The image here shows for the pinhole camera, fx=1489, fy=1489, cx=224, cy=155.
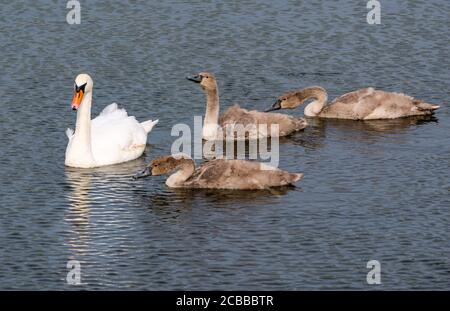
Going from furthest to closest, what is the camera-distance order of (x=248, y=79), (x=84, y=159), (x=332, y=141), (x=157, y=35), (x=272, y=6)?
(x=272, y=6) < (x=157, y=35) < (x=248, y=79) < (x=332, y=141) < (x=84, y=159)

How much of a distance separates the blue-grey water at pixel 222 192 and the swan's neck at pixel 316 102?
38cm

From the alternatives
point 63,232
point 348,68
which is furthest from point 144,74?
point 63,232

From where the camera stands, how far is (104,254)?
1869cm

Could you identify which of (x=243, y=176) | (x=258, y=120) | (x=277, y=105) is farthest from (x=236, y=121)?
(x=243, y=176)

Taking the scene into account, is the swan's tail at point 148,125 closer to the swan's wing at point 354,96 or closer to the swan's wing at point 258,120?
the swan's wing at point 258,120

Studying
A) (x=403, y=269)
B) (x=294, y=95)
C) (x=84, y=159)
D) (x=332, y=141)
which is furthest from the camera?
(x=294, y=95)

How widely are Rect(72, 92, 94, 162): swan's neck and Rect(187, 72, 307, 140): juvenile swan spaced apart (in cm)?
232

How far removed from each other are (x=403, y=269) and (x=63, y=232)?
14.9ft

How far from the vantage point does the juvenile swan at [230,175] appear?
21.4 meters

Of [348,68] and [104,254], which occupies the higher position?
[348,68]

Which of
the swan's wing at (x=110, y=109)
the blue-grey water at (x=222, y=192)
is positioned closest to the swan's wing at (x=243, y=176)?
the blue-grey water at (x=222, y=192)

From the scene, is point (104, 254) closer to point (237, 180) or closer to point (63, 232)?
point (63, 232)

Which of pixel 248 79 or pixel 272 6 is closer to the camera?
pixel 248 79

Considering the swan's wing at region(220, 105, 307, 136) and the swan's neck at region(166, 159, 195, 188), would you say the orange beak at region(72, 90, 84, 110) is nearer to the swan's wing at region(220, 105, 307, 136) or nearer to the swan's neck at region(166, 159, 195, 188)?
the swan's neck at region(166, 159, 195, 188)
